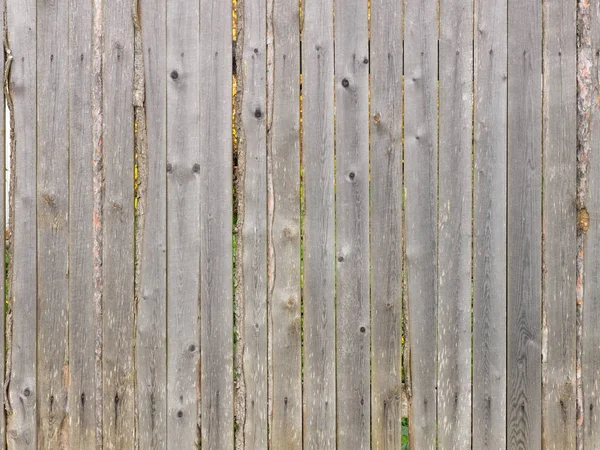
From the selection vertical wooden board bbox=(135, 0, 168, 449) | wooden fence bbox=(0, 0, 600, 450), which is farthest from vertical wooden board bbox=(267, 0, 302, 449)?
vertical wooden board bbox=(135, 0, 168, 449)

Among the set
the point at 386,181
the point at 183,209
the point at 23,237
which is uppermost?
the point at 386,181

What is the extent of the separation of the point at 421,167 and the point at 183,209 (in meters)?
0.92

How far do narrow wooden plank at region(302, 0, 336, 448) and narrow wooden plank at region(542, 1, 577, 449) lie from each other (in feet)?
2.71

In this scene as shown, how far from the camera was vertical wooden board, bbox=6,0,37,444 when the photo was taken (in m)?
2.13

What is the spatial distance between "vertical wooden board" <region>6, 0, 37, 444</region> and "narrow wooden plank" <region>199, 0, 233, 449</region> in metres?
0.65

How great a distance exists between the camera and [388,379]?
214cm

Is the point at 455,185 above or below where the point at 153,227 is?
above

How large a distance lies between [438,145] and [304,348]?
927 millimetres

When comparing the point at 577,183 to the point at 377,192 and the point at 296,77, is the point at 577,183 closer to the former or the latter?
the point at 377,192

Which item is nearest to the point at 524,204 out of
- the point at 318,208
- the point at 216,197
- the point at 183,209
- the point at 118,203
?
the point at 318,208

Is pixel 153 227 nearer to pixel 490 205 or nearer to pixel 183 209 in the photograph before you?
pixel 183 209

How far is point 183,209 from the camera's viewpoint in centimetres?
213

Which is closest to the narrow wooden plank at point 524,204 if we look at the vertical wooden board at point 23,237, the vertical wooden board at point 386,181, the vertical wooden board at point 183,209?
the vertical wooden board at point 386,181

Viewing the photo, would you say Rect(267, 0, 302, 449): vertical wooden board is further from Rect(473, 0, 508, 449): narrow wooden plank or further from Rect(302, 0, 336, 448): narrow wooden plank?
Rect(473, 0, 508, 449): narrow wooden plank
